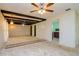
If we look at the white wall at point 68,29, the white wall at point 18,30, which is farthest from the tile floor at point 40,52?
the white wall at point 18,30

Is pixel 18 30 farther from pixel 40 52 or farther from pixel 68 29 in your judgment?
pixel 40 52

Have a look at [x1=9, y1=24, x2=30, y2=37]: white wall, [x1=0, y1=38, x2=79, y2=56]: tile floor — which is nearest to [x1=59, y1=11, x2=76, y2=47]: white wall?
[x1=0, y1=38, x2=79, y2=56]: tile floor

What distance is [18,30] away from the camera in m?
10.2

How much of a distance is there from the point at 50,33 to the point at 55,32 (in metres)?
1.82

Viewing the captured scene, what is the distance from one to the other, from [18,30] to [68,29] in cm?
698

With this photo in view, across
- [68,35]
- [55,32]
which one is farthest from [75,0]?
[55,32]

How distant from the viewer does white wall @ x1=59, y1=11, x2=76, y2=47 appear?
3.93 metres

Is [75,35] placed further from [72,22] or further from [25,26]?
[25,26]

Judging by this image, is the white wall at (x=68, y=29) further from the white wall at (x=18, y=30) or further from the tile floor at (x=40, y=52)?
the white wall at (x=18, y=30)

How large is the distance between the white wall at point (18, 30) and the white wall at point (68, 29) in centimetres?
598

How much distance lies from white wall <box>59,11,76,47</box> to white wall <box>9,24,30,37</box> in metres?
5.98

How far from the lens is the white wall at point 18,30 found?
9.37 m

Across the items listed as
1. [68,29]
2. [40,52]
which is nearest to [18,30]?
[68,29]

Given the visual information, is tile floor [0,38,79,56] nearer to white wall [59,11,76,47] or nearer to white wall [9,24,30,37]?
white wall [59,11,76,47]
